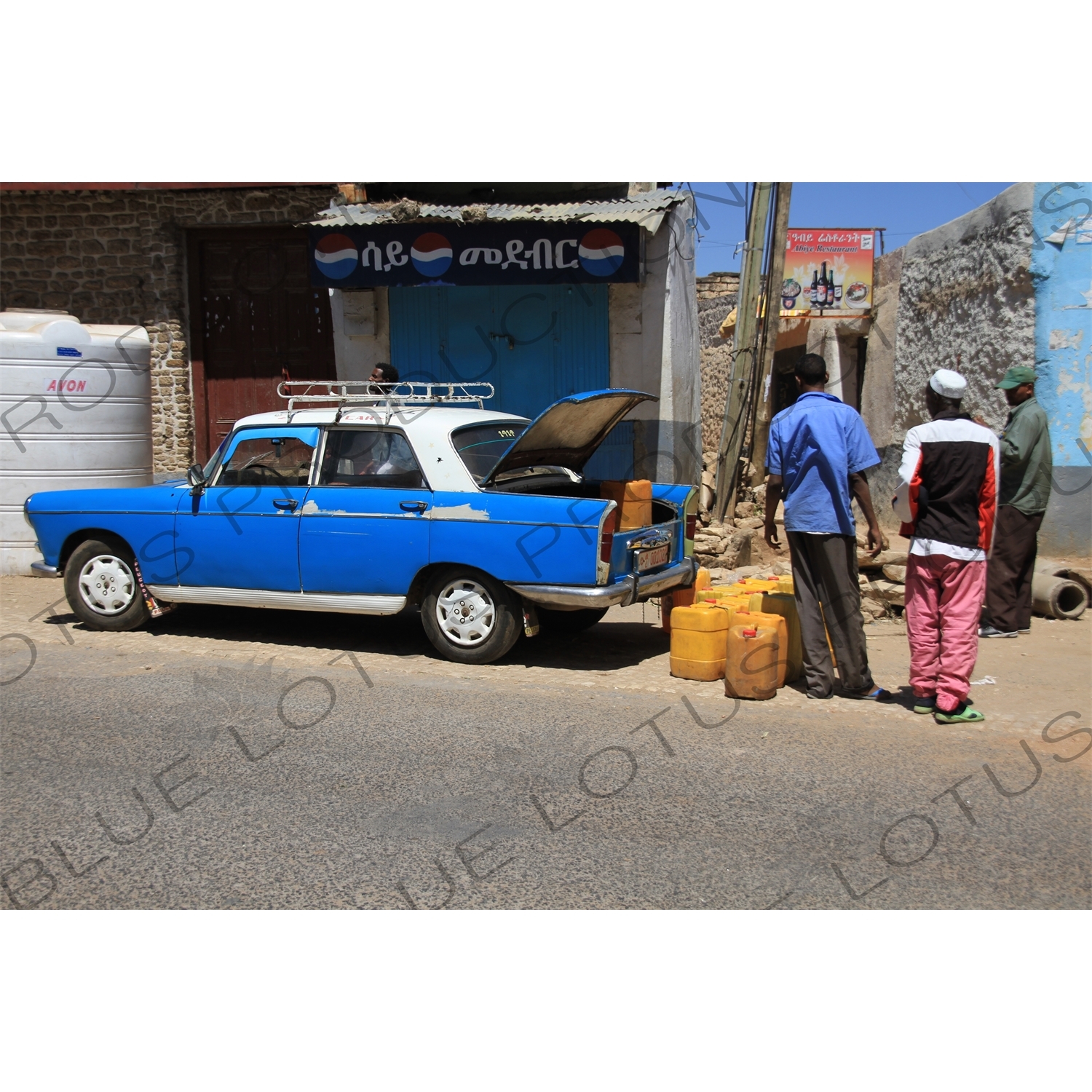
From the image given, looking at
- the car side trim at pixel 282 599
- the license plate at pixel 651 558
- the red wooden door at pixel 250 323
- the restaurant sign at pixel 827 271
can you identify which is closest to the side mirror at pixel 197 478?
the car side trim at pixel 282 599

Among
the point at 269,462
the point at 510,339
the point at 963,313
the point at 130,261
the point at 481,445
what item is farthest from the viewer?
the point at 130,261

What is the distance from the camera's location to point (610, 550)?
6.49m

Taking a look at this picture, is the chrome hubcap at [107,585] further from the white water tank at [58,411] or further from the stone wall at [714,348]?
the stone wall at [714,348]

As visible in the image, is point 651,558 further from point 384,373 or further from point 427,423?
point 384,373

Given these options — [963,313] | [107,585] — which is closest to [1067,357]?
[963,313]

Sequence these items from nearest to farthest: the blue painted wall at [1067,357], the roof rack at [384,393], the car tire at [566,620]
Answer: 1. the roof rack at [384,393]
2. the car tire at [566,620]
3. the blue painted wall at [1067,357]

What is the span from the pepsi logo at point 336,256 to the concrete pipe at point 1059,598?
7416mm

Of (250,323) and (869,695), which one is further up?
(250,323)

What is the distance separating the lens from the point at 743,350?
1194 cm

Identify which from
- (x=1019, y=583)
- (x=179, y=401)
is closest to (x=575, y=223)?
(x=1019, y=583)

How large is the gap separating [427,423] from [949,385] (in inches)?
130

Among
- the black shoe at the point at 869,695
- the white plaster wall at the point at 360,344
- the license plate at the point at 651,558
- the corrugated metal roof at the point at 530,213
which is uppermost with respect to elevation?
the corrugated metal roof at the point at 530,213

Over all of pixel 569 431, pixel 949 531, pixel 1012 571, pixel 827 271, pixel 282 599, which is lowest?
pixel 282 599

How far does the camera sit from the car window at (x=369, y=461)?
23.1 feet
